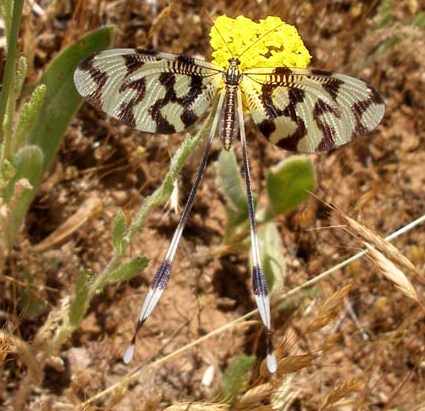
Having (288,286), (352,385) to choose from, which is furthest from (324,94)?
(288,286)

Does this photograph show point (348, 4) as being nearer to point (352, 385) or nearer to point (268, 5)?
point (268, 5)

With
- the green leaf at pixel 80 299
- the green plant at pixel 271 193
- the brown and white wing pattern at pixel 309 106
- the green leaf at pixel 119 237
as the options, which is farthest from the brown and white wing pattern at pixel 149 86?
the green plant at pixel 271 193

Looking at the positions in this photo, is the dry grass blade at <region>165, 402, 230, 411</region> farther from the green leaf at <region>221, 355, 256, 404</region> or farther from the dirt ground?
the green leaf at <region>221, 355, 256, 404</region>

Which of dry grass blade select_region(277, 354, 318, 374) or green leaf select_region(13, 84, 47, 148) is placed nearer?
dry grass blade select_region(277, 354, 318, 374)

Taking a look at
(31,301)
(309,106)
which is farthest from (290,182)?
(31,301)

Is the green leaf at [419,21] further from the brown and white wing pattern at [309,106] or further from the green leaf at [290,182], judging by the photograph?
the brown and white wing pattern at [309,106]

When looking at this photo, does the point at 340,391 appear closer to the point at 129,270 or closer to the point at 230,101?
the point at 129,270

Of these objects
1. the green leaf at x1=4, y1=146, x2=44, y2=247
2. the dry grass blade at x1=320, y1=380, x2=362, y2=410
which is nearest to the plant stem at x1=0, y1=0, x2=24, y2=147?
the green leaf at x1=4, y1=146, x2=44, y2=247
